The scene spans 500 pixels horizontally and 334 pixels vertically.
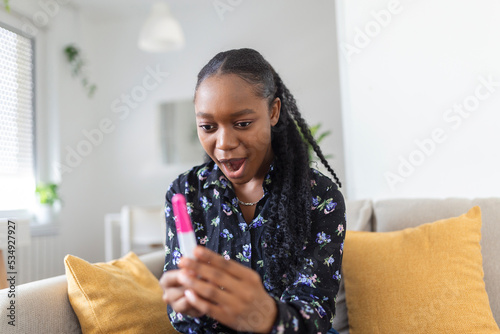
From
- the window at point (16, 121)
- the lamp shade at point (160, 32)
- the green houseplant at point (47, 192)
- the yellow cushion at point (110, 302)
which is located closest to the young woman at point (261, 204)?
the yellow cushion at point (110, 302)

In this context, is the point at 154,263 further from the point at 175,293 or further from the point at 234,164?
the point at 175,293

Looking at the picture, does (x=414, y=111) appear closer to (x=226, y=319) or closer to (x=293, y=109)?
(x=293, y=109)

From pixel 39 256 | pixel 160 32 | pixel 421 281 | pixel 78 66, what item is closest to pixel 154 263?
pixel 421 281

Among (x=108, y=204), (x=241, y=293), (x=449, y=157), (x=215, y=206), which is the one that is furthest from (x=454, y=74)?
(x=108, y=204)

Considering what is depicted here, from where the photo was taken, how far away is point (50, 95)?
3.54 meters

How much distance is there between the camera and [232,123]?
90 centimetres

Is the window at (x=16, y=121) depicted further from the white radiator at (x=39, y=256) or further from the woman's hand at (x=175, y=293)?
the woman's hand at (x=175, y=293)

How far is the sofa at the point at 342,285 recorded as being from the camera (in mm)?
1014

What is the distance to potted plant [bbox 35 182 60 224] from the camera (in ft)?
10.7

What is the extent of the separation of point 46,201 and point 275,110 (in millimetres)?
2694

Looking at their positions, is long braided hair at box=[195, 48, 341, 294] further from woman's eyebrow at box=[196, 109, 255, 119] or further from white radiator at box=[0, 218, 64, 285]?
white radiator at box=[0, 218, 64, 285]

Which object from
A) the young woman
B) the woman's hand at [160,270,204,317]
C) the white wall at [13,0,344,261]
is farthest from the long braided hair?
the white wall at [13,0,344,261]

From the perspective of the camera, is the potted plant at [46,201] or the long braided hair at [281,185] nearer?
the long braided hair at [281,185]

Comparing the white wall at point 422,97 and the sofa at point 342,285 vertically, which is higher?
the white wall at point 422,97
